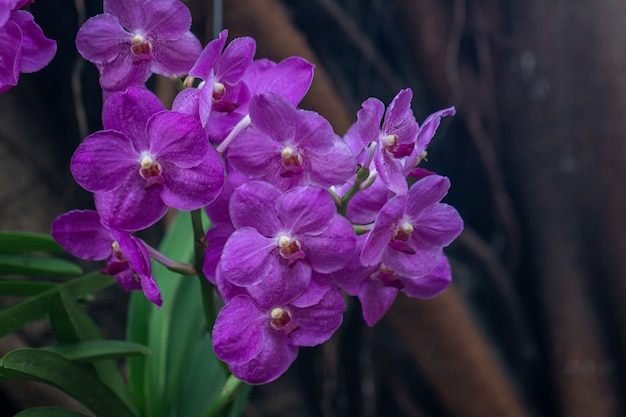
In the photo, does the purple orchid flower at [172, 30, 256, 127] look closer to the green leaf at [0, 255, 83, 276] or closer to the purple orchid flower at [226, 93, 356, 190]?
the purple orchid flower at [226, 93, 356, 190]

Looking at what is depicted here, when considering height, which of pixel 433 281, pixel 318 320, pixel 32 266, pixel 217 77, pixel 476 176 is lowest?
pixel 476 176

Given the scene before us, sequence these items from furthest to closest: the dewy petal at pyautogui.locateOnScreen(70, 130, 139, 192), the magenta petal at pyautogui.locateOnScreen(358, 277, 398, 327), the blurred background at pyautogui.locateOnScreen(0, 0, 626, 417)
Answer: the blurred background at pyautogui.locateOnScreen(0, 0, 626, 417) < the magenta petal at pyautogui.locateOnScreen(358, 277, 398, 327) < the dewy petal at pyautogui.locateOnScreen(70, 130, 139, 192)

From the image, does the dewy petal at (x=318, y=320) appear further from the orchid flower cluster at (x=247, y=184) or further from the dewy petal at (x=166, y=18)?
the dewy petal at (x=166, y=18)

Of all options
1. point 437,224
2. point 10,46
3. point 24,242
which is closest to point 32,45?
point 10,46

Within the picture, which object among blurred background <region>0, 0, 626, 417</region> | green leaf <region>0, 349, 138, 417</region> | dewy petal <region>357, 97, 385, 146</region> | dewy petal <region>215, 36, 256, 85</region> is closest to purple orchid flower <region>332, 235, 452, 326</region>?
dewy petal <region>357, 97, 385, 146</region>

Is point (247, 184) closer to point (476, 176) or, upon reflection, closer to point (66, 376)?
point (66, 376)

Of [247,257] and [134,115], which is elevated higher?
[134,115]

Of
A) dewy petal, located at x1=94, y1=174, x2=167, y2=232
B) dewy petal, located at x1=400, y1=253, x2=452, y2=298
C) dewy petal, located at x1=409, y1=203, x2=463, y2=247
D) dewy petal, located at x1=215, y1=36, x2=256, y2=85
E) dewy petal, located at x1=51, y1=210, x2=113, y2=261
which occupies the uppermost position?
dewy petal, located at x1=215, y1=36, x2=256, y2=85
